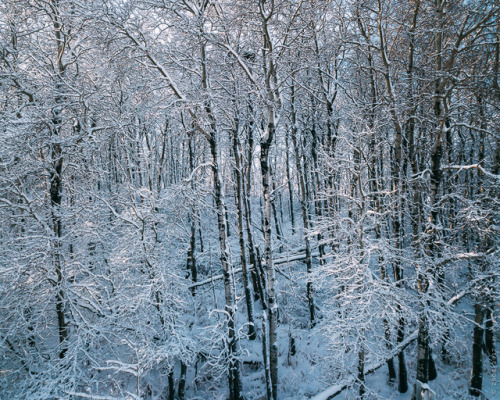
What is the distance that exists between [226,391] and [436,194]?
8.85m

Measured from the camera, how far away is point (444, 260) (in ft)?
19.8

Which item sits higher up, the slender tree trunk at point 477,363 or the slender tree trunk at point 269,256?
the slender tree trunk at point 269,256

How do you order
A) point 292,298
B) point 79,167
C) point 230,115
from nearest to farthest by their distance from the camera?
point 79,167 < point 230,115 < point 292,298

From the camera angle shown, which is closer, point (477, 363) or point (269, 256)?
point (269, 256)

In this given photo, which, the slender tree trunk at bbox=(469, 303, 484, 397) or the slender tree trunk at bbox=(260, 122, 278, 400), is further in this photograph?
the slender tree trunk at bbox=(469, 303, 484, 397)

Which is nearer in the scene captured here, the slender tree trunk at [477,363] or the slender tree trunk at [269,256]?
the slender tree trunk at [269,256]

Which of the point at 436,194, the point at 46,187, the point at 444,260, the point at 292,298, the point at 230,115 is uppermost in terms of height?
the point at 230,115

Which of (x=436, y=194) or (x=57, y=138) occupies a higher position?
(x=57, y=138)

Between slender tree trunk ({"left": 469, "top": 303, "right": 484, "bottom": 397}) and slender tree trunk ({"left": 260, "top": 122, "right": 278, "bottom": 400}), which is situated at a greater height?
slender tree trunk ({"left": 260, "top": 122, "right": 278, "bottom": 400})

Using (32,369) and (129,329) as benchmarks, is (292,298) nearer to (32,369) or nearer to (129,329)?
(129,329)

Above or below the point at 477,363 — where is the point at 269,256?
above

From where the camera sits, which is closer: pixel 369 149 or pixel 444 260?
pixel 444 260

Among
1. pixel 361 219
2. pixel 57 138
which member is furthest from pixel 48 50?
pixel 361 219

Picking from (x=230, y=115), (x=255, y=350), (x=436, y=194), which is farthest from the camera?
(x=255, y=350)
